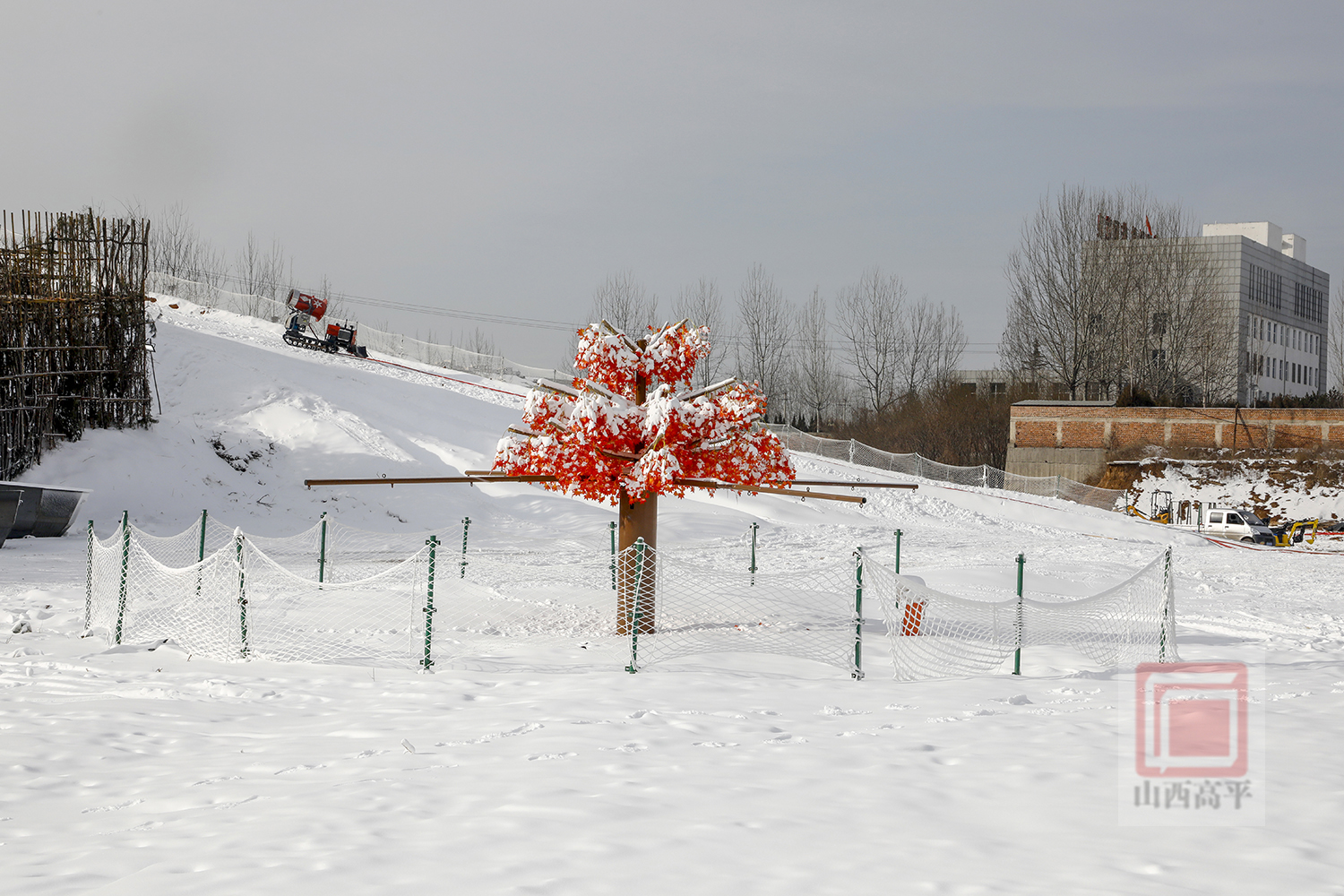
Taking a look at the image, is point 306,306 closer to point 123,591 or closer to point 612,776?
point 123,591

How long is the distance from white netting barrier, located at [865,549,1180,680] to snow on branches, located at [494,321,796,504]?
208cm

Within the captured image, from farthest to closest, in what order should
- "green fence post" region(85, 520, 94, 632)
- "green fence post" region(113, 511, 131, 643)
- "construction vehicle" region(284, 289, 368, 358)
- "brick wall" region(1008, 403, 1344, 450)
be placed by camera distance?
1. "brick wall" region(1008, 403, 1344, 450)
2. "construction vehicle" region(284, 289, 368, 358)
3. "green fence post" region(85, 520, 94, 632)
4. "green fence post" region(113, 511, 131, 643)

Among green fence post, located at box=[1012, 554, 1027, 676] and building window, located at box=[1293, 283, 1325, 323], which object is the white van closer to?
green fence post, located at box=[1012, 554, 1027, 676]

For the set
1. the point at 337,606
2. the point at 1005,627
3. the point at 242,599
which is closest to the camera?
the point at 242,599

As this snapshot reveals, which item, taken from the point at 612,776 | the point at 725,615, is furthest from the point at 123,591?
the point at 612,776

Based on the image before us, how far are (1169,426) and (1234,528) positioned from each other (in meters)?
14.2

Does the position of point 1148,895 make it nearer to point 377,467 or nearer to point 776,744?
point 776,744

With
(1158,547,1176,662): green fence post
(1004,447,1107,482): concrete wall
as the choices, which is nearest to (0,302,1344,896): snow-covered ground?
(1158,547,1176,662): green fence post

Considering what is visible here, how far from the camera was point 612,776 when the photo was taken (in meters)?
6.13

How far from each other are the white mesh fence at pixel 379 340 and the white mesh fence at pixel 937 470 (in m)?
15.4

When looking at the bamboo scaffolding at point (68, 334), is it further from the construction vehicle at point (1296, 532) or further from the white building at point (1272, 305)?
the white building at point (1272, 305)

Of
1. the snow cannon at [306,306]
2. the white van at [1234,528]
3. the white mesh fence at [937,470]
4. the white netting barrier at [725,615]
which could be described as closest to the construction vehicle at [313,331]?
the snow cannon at [306,306]

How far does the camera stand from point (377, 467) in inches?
952

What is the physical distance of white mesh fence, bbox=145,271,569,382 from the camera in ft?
159
